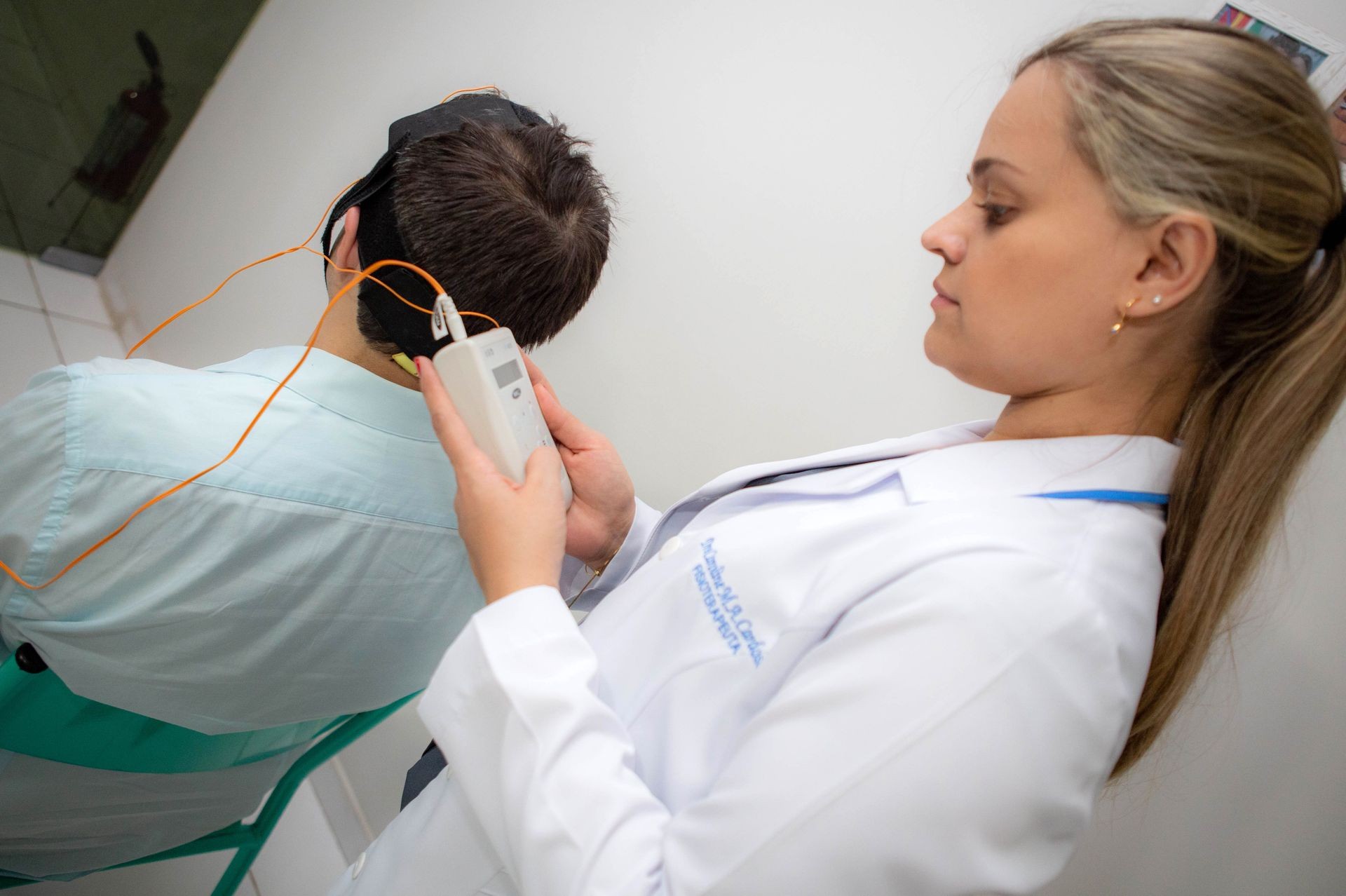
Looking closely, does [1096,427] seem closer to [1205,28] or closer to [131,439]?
[1205,28]

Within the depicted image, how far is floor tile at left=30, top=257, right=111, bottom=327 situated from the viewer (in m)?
1.81

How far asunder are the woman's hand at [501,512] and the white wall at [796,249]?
0.57 m

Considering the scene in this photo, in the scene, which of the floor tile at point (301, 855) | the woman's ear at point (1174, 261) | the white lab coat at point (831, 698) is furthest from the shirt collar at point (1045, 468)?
the floor tile at point (301, 855)

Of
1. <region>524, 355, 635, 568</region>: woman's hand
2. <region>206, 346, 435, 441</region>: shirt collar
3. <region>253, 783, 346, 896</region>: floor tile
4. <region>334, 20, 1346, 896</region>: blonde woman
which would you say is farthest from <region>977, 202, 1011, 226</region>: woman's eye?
<region>253, 783, 346, 896</region>: floor tile

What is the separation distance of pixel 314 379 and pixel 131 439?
0.18m

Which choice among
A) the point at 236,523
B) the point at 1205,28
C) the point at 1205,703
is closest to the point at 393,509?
the point at 236,523

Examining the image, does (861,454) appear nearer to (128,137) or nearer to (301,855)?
(301,855)

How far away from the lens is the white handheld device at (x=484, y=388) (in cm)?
72

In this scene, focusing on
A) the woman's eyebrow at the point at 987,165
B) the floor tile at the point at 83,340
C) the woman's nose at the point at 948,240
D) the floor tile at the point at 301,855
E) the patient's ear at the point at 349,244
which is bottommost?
the floor tile at the point at 301,855

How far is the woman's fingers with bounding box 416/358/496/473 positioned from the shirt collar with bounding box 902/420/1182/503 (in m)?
0.38

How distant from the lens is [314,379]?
2.77 ft

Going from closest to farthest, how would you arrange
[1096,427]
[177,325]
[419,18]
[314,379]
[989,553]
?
[989,553], [1096,427], [314,379], [419,18], [177,325]

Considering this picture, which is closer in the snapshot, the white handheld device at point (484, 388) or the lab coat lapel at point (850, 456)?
the white handheld device at point (484, 388)

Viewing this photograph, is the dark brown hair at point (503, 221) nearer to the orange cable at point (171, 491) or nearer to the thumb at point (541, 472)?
the orange cable at point (171, 491)
